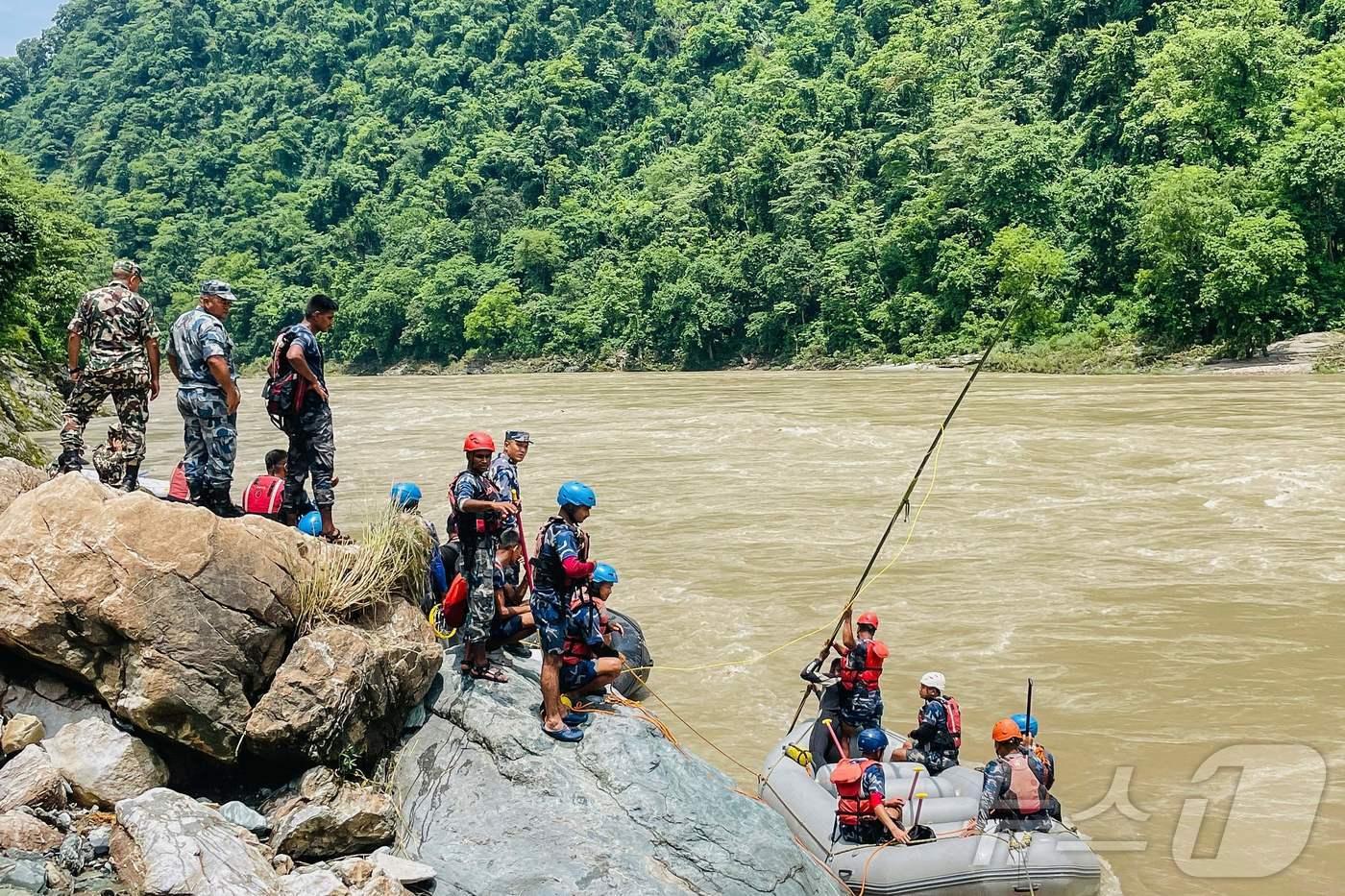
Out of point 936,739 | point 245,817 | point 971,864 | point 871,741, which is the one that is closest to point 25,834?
point 245,817

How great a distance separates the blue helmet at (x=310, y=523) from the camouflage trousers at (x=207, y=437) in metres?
0.89

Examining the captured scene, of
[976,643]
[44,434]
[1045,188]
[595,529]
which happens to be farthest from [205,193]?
[976,643]

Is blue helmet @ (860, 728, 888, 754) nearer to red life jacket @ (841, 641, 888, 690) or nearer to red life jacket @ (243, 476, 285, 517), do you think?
red life jacket @ (841, 641, 888, 690)

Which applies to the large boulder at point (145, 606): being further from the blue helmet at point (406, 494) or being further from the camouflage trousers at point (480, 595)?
the blue helmet at point (406, 494)

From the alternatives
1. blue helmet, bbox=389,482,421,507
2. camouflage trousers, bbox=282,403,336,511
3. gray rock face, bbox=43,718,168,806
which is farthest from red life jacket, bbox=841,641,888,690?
gray rock face, bbox=43,718,168,806

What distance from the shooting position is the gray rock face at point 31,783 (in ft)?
17.7

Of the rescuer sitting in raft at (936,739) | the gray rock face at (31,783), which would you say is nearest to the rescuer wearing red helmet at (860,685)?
the rescuer sitting in raft at (936,739)

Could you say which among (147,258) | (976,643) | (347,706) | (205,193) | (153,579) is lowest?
(976,643)

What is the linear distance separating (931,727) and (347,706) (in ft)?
13.8

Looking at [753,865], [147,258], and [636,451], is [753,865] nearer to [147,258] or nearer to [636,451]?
[636,451]

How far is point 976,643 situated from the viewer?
12672mm

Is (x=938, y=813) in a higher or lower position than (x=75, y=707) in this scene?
lower

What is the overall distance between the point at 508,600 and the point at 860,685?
2917mm

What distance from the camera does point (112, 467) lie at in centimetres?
786
